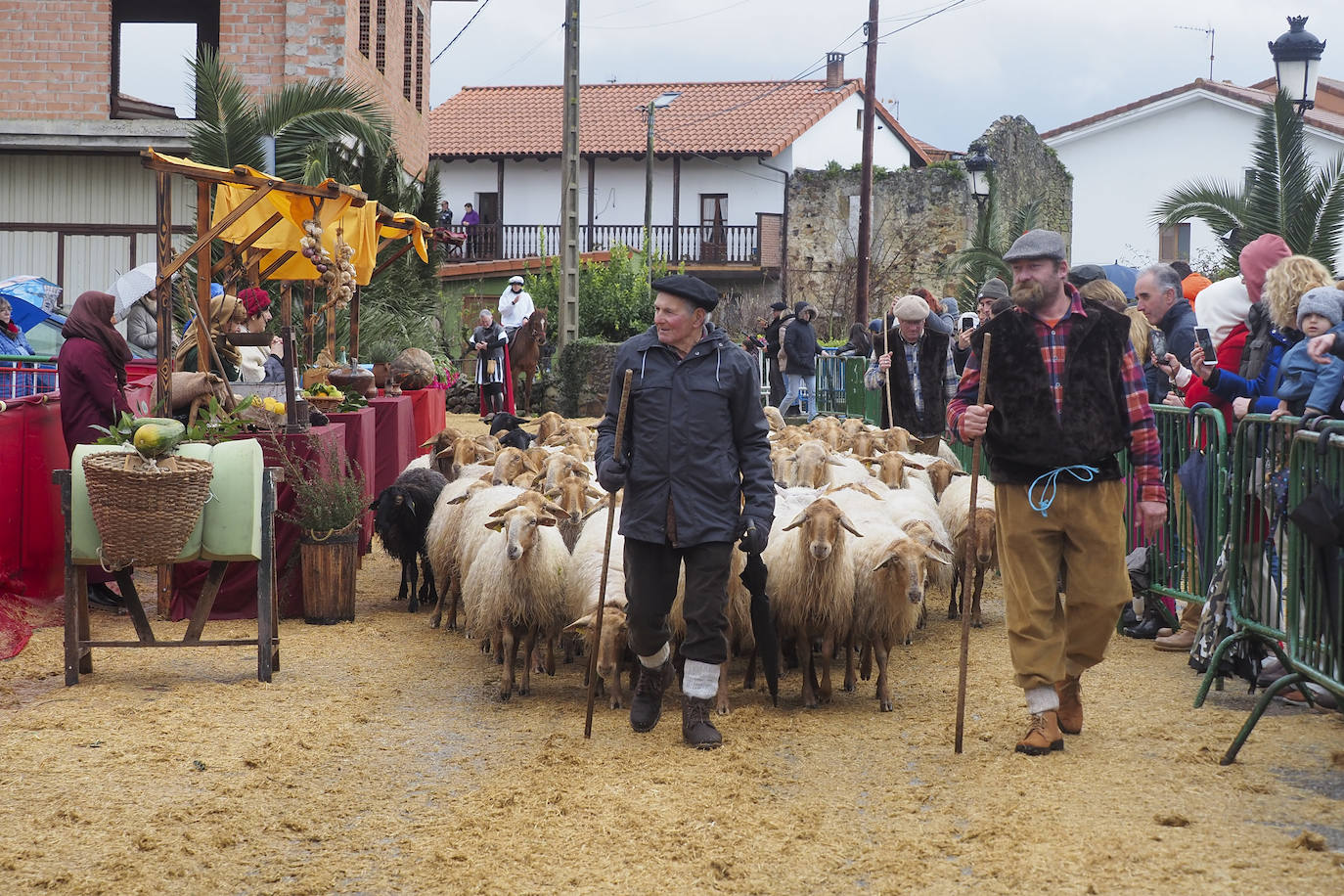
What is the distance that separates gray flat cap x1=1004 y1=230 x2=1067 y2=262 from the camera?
5.76m

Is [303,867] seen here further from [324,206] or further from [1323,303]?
[324,206]

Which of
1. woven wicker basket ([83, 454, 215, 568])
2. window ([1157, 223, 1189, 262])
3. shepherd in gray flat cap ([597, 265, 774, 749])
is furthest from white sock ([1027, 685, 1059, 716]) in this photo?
window ([1157, 223, 1189, 262])

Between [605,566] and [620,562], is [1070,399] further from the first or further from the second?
[620,562]

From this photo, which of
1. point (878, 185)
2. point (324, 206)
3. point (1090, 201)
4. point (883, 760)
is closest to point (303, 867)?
point (883, 760)

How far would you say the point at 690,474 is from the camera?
614 cm

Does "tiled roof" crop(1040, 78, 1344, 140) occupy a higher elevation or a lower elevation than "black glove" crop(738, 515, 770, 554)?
higher

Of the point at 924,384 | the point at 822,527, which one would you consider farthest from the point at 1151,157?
the point at 822,527

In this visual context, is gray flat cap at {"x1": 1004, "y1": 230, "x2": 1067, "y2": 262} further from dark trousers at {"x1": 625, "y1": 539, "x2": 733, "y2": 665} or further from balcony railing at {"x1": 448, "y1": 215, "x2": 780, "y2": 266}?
balcony railing at {"x1": 448, "y1": 215, "x2": 780, "y2": 266}

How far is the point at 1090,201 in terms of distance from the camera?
4288 centimetres

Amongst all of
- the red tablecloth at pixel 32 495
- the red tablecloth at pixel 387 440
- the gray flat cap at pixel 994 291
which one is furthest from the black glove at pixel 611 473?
the red tablecloth at pixel 387 440

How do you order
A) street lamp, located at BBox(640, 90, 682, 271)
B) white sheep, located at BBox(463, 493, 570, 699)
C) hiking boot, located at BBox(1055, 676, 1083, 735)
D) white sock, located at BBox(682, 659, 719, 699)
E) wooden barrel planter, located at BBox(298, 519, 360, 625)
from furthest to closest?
street lamp, located at BBox(640, 90, 682, 271) → wooden barrel planter, located at BBox(298, 519, 360, 625) → white sheep, located at BBox(463, 493, 570, 699) → white sock, located at BBox(682, 659, 719, 699) → hiking boot, located at BBox(1055, 676, 1083, 735)

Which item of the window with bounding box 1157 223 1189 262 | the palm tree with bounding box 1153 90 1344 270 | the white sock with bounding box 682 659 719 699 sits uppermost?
the window with bounding box 1157 223 1189 262

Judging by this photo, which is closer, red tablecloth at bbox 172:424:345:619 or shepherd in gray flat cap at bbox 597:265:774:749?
shepherd in gray flat cap at bbox 597:265:774:749

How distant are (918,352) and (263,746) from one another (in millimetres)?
6924
